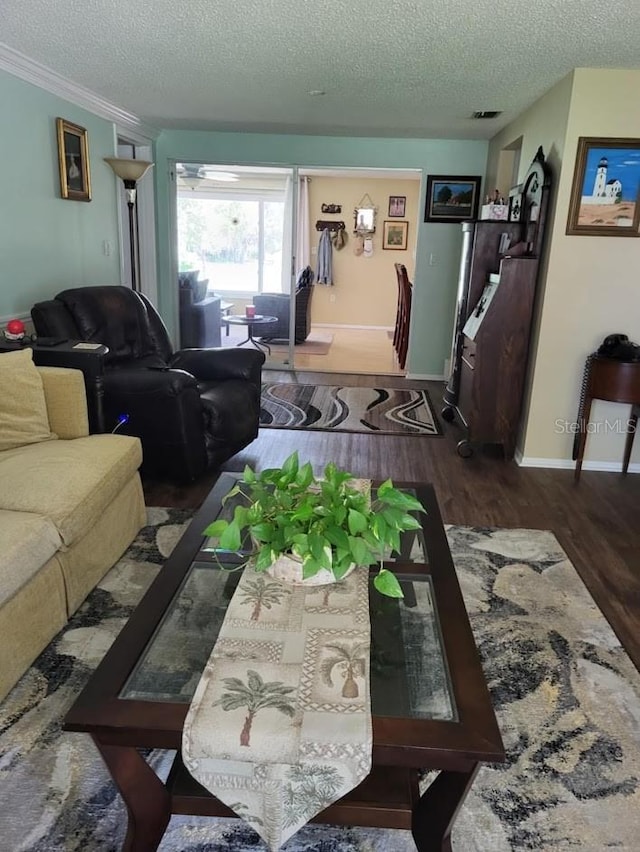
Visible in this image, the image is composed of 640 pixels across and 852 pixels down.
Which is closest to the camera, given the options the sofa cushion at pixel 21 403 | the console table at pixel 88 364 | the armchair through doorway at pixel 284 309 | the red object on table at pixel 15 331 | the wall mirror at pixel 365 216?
the sofa cushion at pixel 21 403

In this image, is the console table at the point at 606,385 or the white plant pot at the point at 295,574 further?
the console table at the point at 606,385

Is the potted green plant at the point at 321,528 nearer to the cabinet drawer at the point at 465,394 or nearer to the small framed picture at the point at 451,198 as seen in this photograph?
the cabinet drawer at the point at 465,394

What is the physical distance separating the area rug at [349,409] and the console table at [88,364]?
1.81 metres

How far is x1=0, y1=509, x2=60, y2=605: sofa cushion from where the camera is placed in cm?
180

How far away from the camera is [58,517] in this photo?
2.08 metres

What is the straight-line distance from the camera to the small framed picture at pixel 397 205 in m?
9.15

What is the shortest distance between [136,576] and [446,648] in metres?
1.52

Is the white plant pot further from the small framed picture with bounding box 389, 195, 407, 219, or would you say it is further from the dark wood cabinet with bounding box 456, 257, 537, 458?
the small framed picture with bounding box 389, 195, 407, 219

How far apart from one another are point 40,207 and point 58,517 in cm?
258

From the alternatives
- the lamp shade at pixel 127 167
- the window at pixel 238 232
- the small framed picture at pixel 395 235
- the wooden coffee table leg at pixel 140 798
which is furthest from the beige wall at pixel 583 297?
the window at pixel 238 232

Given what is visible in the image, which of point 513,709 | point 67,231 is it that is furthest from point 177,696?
point 67,231

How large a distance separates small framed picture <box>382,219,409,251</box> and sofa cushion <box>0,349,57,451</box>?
748cm

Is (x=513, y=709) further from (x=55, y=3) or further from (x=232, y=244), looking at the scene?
(x=232, y=244)

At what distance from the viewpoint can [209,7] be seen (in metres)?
2.62
